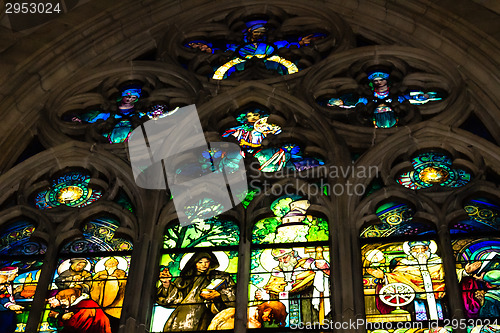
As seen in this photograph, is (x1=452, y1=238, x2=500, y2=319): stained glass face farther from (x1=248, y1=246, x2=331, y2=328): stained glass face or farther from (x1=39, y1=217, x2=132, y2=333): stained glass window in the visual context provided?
(x1=39, y1=217, x2=132, y2=333): stained glass window

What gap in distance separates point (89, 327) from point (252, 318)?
1412mm

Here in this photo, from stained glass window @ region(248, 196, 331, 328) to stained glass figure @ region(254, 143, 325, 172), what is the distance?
1.59 feet

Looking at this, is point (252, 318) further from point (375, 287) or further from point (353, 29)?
point (353, 29)

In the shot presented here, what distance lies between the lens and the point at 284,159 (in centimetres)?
1052

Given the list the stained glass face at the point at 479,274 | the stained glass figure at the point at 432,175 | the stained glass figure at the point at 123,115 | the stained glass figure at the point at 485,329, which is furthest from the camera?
the stained glass figure at the point at 123,115

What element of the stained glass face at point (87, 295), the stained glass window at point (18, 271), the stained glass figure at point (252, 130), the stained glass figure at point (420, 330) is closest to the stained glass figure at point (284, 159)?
the stained glass figure at point (252, 130)

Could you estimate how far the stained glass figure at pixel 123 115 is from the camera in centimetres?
1119

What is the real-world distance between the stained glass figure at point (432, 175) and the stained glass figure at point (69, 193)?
3034 millimetres

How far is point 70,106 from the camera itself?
11.6m

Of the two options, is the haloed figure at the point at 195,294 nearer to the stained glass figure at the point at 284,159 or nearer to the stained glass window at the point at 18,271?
the stained glass window at the point at 18,271

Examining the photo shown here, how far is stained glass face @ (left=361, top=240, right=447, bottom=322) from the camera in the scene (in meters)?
8.73

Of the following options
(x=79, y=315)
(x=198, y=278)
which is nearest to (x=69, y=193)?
(x=79, y=315)

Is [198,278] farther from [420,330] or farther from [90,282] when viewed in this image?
[420,330]

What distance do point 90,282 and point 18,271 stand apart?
0.73 metres
